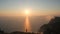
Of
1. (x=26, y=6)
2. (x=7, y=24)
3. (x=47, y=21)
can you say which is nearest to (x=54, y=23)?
(x=47, y=21)

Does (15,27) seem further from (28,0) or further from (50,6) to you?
(50,6)

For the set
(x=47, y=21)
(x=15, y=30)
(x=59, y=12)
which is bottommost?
(x=15, y=30)

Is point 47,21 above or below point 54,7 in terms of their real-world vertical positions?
below

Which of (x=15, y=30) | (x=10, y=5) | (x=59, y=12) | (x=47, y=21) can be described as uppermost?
(x=10, y=5)

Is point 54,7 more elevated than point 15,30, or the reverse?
point 54,7

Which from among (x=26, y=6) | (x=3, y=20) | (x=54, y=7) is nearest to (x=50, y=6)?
(x=54, y=7)

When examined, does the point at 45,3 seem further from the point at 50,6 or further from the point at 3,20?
the point at 3,20
